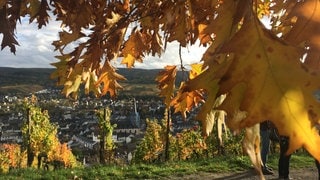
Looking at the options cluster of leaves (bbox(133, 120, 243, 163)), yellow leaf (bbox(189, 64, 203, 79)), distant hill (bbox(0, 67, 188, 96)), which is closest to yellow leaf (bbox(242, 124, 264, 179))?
yellow leaf (bbox(189, 64, 203, 79))

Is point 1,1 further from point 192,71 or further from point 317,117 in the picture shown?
point 317,117

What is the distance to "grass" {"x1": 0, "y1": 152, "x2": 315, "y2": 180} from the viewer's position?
9.72 meters

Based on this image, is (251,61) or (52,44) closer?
(251,61)

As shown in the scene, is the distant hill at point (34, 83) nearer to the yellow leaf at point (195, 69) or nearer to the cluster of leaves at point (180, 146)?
the cluster of leaves at point (180, 146)

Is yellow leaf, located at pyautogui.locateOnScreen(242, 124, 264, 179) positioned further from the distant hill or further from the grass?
the distant hill

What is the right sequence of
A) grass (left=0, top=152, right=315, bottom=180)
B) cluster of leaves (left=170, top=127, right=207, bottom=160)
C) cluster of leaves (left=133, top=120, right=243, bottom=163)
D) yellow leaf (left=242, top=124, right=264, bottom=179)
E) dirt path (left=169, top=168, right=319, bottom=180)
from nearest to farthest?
yellow leaf (left=242, top=124, right=264, bottom=179), dirt path (left=169, top=168, right=319, bottom=180), grass (left=0, top=152, right=315, bottom=180), cluster of leaves (left=133, top=120, right=243, bottom=163), cluster of leaves (left=170, top=127, right=207, bottom=160)

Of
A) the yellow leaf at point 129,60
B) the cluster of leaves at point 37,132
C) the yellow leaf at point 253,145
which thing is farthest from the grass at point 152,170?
the cluster of leaves at point 37,132

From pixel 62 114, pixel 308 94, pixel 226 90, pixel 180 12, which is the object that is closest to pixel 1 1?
pixel 180 12

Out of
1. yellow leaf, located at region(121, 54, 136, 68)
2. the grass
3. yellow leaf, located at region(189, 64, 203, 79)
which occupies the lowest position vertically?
the grass

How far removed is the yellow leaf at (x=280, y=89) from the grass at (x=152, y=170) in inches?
347

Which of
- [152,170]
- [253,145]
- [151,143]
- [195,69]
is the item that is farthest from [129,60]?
[151,143]

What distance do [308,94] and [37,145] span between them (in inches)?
1061

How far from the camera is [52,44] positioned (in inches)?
92.6

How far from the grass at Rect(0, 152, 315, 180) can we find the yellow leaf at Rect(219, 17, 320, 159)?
8820 millimetres
